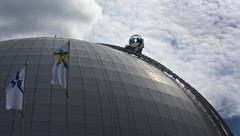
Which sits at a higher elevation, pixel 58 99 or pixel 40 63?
pixel 40 63

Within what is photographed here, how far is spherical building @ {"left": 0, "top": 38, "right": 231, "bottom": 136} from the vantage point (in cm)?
4209

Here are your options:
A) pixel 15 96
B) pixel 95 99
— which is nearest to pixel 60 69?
pixel 15 96

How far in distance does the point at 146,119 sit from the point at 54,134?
9.95m

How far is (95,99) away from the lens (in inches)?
1788

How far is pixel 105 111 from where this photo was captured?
44.6m

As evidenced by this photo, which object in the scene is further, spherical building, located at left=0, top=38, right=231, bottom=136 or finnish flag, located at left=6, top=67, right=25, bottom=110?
spherical building, located at left=0, top=38, right=231, bottom=136

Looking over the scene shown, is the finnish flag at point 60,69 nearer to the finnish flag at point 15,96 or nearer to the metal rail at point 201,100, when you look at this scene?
the finnish flag at point 15,96

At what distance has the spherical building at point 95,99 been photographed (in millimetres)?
42094

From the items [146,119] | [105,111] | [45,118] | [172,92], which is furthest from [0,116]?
[172,92]

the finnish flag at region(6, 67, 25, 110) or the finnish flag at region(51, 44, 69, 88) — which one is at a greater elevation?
the finnish flag at region(51, 44, 69, 88)

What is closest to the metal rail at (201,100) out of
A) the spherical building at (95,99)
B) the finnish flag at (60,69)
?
the spherical building at (95,99)

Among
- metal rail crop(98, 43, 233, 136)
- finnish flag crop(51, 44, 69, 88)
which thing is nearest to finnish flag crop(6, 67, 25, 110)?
finnish flag crop(51, 44, 69, 88)

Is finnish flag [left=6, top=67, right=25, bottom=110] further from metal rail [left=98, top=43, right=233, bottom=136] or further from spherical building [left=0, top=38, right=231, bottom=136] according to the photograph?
metal rail [left=98, top=43, right=233, bottom=136]

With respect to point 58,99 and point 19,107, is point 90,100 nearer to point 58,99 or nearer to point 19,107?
point 58,99
